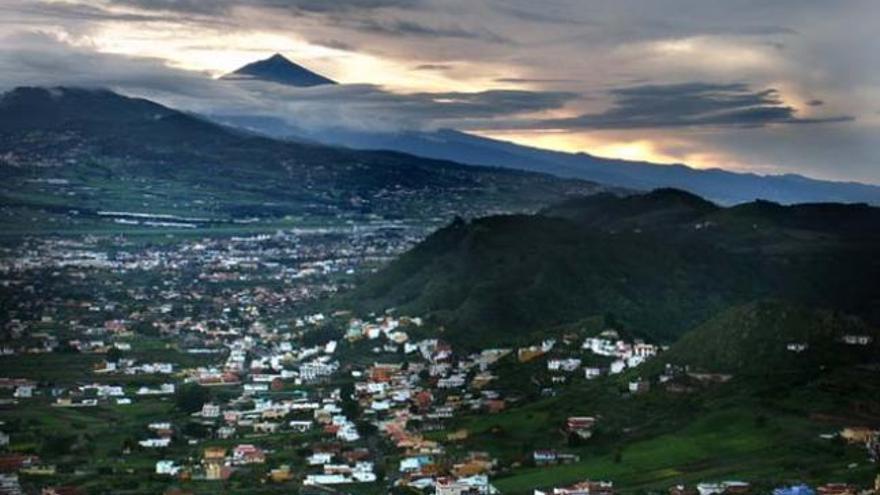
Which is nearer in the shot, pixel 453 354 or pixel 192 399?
pixel 192 399

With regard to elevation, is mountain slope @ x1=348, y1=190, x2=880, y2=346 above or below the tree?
above

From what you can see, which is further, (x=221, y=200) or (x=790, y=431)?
(x=221, y=200)

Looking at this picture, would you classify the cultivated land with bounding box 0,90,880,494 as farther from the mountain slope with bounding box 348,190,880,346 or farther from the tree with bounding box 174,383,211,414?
the mountain slope with bounding box 348,190,880,346

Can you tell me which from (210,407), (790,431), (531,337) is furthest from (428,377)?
(790,431)

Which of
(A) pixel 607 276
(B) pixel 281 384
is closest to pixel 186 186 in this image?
(A) pixel 607 276

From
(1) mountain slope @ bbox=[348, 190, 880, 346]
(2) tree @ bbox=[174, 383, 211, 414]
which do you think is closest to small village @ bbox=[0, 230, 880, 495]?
(2) tree @ bbox=[174, 383, 211, 414]

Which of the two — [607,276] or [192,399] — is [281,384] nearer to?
[192,399]

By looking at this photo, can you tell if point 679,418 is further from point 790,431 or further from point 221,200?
point 221,200

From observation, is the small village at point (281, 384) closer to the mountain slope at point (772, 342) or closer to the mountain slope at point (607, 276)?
the mountain slope at point (772, 342)
